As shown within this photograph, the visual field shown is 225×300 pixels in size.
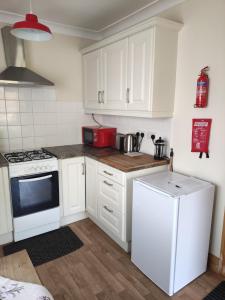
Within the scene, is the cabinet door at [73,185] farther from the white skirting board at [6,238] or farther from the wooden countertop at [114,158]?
the white skirting board at [6,238]

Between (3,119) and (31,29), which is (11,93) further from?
(31,29)

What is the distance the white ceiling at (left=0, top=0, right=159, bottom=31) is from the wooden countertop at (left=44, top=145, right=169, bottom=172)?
1564 millimetres

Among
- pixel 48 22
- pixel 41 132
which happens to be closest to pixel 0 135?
pixel 41 132

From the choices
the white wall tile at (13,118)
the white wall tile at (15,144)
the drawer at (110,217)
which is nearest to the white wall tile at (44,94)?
the white wall tile at (13,118)

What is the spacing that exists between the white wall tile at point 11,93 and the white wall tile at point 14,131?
14.0 inches

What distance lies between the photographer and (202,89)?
6.03 ft

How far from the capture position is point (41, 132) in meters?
2.89

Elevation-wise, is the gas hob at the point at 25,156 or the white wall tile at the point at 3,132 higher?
the white wall tile at the point at 3,132

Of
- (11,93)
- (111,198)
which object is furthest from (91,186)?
(11,93)

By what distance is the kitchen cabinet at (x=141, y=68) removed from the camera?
1.95m

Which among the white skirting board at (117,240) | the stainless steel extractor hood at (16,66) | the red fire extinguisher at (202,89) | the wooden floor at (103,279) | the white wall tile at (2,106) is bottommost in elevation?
the wooden floor at (103,279)

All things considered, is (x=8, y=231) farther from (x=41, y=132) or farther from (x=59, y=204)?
(x=41, y=132)

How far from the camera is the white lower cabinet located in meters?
2.04

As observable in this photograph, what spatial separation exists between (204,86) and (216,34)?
16.3 inches
